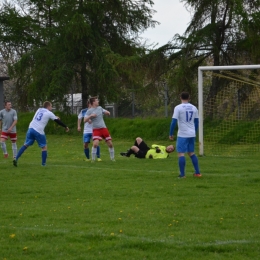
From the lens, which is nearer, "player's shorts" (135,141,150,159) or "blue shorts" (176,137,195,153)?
"blue shorts" (176,137,195,153)

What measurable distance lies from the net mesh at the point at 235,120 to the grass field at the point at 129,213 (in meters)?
5.73

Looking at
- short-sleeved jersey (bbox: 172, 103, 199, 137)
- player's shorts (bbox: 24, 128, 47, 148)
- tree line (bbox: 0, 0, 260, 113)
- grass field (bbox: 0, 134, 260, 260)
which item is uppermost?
tree line (bbox: 0, 0, 260, 113)

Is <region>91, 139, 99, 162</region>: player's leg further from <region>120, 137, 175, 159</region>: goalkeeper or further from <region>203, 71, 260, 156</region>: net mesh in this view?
<region>203, 71, 260, 156</region>: net mesh

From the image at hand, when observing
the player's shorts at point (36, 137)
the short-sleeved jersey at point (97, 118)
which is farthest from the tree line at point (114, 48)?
the player's shorts at point (36, 137)

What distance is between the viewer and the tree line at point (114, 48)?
2933cm

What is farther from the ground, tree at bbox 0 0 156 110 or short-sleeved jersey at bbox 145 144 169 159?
tree at bbox 0 0 156 110

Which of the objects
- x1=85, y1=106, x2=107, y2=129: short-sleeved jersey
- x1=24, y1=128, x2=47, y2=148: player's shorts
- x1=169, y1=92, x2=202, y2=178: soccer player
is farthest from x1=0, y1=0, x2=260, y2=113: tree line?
x1=169, y1=92, x2=202, y2=178: soccer player

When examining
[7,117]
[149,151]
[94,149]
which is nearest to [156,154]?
[149,151]

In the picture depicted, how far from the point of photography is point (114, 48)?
3688 centimetres

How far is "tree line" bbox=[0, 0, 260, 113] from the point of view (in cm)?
2933

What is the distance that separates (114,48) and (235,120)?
49.7ft

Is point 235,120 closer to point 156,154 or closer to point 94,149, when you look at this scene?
point 156,154

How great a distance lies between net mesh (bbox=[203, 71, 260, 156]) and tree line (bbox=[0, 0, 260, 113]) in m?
1.60

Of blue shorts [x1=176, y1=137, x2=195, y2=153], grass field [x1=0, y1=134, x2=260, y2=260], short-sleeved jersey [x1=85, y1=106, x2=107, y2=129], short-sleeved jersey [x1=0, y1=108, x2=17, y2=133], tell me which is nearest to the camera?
grass field [x1=0, y1=134, x2=260, y2=260]
